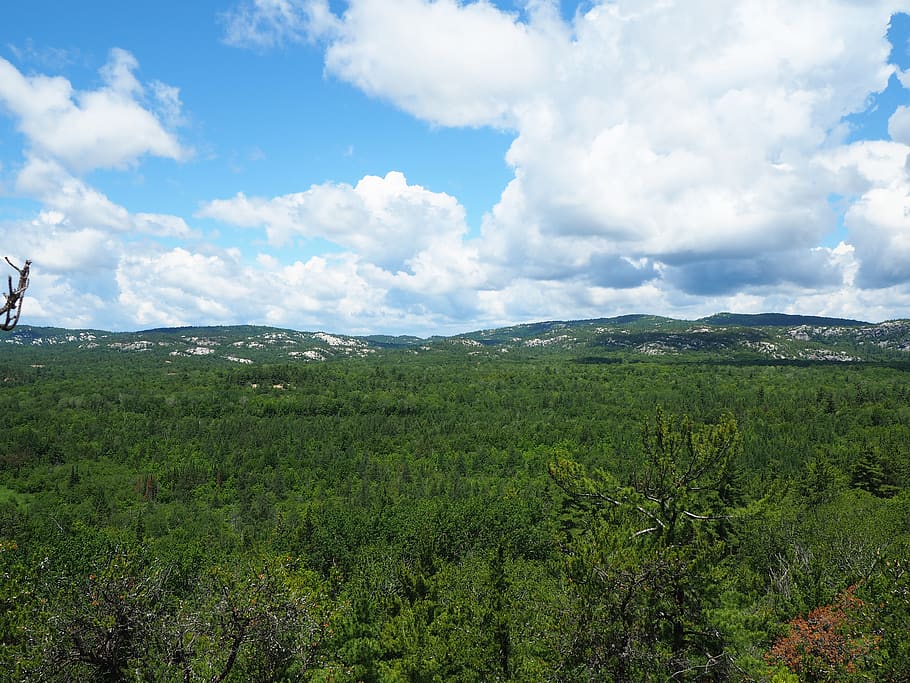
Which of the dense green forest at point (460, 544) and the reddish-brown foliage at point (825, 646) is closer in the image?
the dense green forest at point (460, 544)

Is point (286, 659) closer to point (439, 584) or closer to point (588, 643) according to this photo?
point (588, 643)

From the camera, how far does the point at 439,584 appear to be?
147 feet

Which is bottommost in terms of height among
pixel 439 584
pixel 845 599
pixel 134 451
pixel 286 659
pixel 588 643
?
pixel 134 451

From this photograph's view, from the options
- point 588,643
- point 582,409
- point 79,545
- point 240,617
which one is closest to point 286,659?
point 240,617

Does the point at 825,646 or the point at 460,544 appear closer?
→ the point at 825,646

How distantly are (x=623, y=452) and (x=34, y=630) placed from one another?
141 m

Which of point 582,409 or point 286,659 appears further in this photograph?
point 582,409

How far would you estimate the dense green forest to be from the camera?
45.8 ft

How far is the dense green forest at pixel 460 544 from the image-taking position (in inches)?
550

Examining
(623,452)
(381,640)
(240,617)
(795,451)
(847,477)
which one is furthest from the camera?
(623,452)

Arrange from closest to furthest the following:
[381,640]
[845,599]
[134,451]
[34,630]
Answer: [34,630]
[845,599]
[381,640]
[134,451]

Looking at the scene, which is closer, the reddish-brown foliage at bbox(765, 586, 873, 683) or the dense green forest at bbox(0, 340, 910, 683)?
the dense green forest at bbox(0, 340, 910, 683)

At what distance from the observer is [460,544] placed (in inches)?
2854

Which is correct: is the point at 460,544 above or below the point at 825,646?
below
